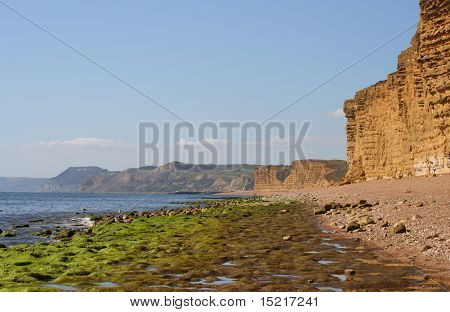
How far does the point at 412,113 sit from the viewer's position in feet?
154

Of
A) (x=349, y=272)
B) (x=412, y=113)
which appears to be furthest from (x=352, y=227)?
(x=412, y=113)

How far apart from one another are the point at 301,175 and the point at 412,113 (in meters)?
83.0

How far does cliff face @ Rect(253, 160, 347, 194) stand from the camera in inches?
4493

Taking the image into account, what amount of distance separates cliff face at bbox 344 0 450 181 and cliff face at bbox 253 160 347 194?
1398 inches

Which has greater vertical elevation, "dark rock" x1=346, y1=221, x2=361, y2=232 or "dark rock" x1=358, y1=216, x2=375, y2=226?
"dark rock" x1=358, y1=216, x2=375, y2=226

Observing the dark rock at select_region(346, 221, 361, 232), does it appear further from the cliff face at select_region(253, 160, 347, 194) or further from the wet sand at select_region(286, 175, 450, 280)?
the cliff face at select_region(253, 160, 347, 194)

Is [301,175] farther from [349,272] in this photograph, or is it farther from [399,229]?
[349,272]

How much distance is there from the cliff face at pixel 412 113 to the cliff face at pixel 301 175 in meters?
35.5

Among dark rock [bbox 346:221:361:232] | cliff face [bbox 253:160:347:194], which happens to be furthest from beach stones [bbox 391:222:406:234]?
cliff face [bbox 253:160:347:194]

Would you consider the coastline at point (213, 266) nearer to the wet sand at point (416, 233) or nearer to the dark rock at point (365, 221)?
the wet sand at point (416, 233)

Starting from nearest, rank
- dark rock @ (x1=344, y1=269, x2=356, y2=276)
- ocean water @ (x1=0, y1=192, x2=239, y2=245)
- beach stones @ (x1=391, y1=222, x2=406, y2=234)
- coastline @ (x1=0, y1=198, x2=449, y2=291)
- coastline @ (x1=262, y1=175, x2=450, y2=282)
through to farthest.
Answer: coastline @ (x1=0, y1=198, x2=449, y2=291)
dark rock @ (x1=344, y1=269, x2=356, y2=276)
coastline @ (x1=262, y1=175, x2=450, y2=282)
beach stones @ (x1=391, y1=222, x2=406, y2=234)
ocean water @ (x1=0, y1=192, x2=239, y2=245)

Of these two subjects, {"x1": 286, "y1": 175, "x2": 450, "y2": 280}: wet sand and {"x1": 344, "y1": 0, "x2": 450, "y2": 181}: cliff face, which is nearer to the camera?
{"x1": 286, "y1": 175, "x2": 450, "y2": 280}: wet sand

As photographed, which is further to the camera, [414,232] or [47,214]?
[47,214]

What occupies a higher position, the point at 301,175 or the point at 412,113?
the point at 412,113
